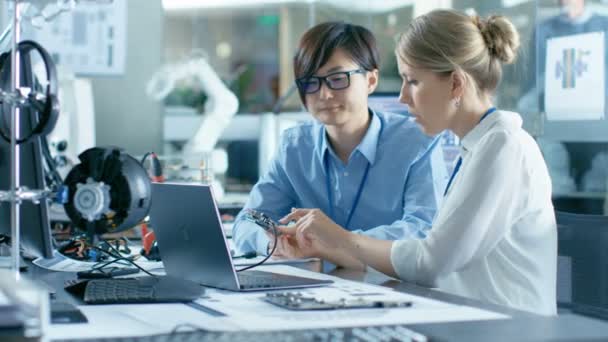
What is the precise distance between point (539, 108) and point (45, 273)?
2.36 meters

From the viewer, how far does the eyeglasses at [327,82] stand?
7.77ft

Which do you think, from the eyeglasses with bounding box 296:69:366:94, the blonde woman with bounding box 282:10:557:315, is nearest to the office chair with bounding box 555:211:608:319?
the blonde woman with bounding box 282:10:557:315

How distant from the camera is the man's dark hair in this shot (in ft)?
7.76

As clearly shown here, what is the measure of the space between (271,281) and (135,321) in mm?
434

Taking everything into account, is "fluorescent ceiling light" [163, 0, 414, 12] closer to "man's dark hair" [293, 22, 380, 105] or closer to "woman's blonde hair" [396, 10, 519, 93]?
"man's dark hair" [293, 22, 380, 105]

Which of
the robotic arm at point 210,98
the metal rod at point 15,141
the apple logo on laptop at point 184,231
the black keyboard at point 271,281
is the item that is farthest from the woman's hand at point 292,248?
the robotic arm at point 210,98

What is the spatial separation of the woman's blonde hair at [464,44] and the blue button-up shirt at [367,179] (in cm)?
50

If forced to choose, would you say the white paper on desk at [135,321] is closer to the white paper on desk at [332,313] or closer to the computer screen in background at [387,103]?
the white paper on desk at [332,313]

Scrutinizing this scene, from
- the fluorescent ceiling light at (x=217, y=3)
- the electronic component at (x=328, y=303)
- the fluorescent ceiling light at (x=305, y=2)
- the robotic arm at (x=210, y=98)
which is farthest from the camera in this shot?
the fluorescent ceiling light at (x=217, y=3)

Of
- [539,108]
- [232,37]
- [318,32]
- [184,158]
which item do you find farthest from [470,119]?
[232,37]

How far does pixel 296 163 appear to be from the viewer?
2477 mm

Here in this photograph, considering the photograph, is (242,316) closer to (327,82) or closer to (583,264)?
(583,264)

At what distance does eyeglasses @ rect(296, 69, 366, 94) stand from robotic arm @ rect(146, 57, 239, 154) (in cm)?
121

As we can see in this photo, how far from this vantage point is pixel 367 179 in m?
2.39
